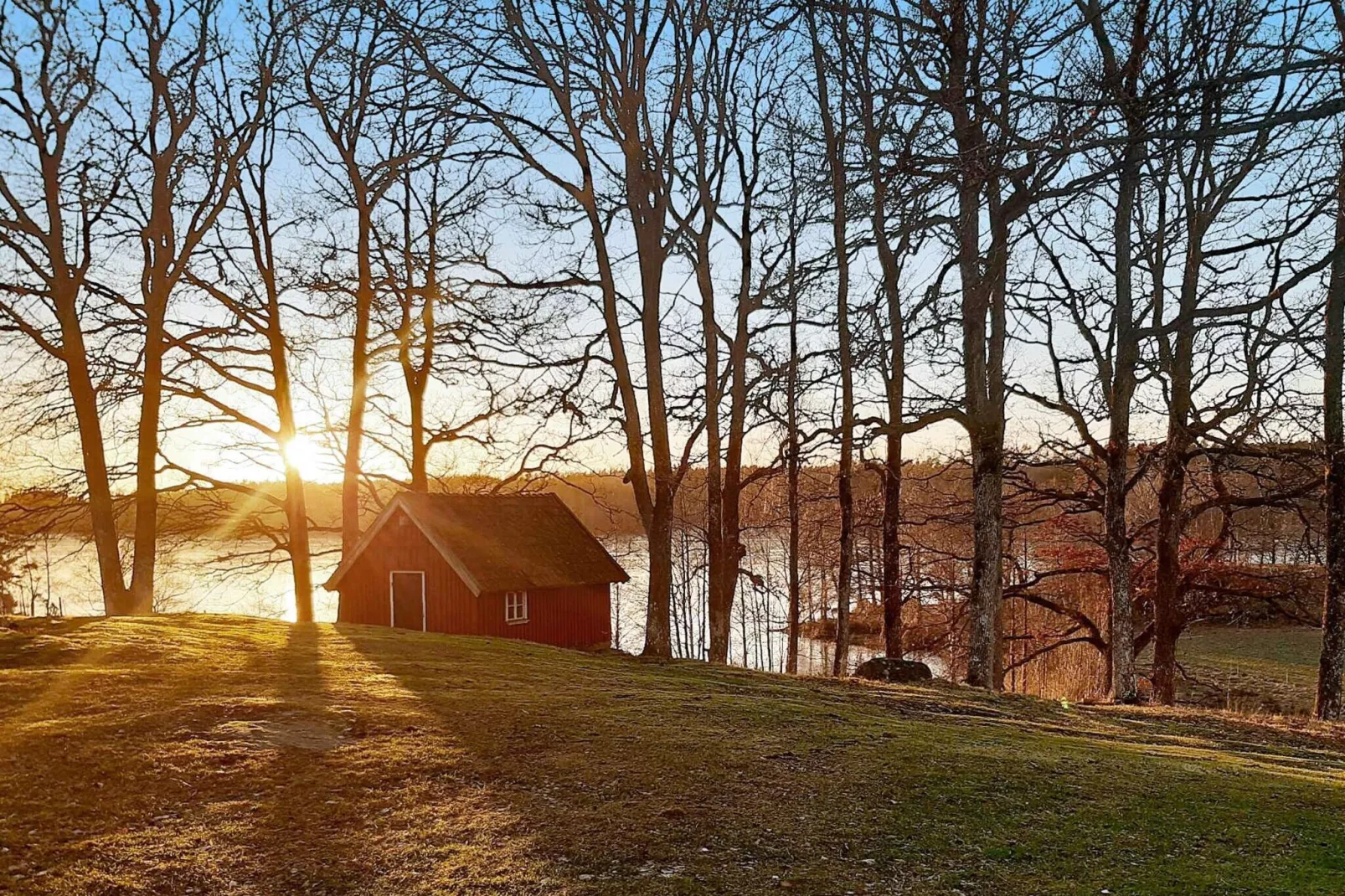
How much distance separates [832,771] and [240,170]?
63.7 ft

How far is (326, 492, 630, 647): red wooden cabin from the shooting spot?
72.7 feet

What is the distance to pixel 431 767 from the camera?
19.7 feet

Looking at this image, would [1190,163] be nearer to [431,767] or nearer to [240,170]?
[431,767]

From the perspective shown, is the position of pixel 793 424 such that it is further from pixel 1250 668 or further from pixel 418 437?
pixel 1250 668

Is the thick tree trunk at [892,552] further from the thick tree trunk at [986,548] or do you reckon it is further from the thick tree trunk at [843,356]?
the thick tree trunk at [986,548]

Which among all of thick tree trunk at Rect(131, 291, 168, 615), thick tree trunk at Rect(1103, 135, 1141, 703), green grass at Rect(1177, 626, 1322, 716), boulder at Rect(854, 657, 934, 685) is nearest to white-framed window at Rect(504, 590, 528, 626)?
thick tree trunk at Rect(131, 291, 168, 615)

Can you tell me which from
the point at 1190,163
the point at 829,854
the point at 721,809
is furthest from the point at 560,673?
the point at 1190,163

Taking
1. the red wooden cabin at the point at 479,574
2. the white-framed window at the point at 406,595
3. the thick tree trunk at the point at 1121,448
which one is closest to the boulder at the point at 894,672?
the thick tree trunk at the point at 1121,448

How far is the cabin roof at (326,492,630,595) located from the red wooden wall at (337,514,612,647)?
33cm

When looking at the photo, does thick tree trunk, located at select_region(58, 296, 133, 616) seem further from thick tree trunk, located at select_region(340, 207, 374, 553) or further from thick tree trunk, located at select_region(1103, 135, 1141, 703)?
thick tree trunk, located at select_region(1103, 135, 1141, 703)

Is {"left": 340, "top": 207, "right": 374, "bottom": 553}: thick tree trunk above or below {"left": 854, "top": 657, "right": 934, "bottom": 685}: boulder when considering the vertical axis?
above

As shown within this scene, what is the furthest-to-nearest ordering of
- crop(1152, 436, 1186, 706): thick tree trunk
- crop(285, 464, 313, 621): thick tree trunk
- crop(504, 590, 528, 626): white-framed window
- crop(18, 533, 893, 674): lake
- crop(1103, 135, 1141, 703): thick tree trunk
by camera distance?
crop(18, 533, 893, 674): lake < crop(504, 590, 528, 626): white-framed window < crop(285, 464, 313, 621): thick tree trunk < crop(1152, 436, 1186, 706): thick tree trunk < crop(1103, 135, 1141, 703): thick tree trunk

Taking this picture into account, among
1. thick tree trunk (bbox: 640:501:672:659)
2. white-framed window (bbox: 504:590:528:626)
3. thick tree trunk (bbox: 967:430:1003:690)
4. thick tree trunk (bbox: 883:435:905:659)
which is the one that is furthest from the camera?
white-framed window (bbox: 504:590:528:626)

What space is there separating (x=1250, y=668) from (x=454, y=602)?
26625mm
